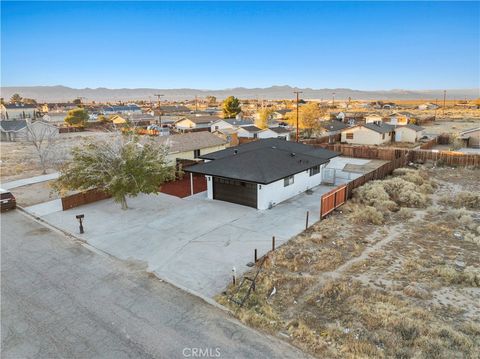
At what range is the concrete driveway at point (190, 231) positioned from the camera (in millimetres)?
13500

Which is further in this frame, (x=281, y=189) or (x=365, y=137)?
(x=365, y=137)

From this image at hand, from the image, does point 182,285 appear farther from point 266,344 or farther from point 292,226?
point 292,226

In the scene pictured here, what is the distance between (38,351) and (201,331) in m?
4.46

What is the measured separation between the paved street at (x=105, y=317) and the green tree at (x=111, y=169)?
5411 mm

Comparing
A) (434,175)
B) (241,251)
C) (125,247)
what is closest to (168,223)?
(125,247)

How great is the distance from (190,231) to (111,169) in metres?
6.04

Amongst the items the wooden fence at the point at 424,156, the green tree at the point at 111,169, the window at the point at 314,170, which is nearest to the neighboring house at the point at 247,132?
the wooden fence at the point at 424,156

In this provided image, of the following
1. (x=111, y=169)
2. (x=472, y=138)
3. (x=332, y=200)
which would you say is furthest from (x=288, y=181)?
(x=472, y=138)

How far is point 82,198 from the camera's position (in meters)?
21.8

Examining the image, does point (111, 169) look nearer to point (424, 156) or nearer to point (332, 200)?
point (332, 200)

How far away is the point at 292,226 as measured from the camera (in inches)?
701

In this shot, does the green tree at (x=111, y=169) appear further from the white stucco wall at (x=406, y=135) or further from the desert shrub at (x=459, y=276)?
the white stucco wall at (x=406, y=135)
